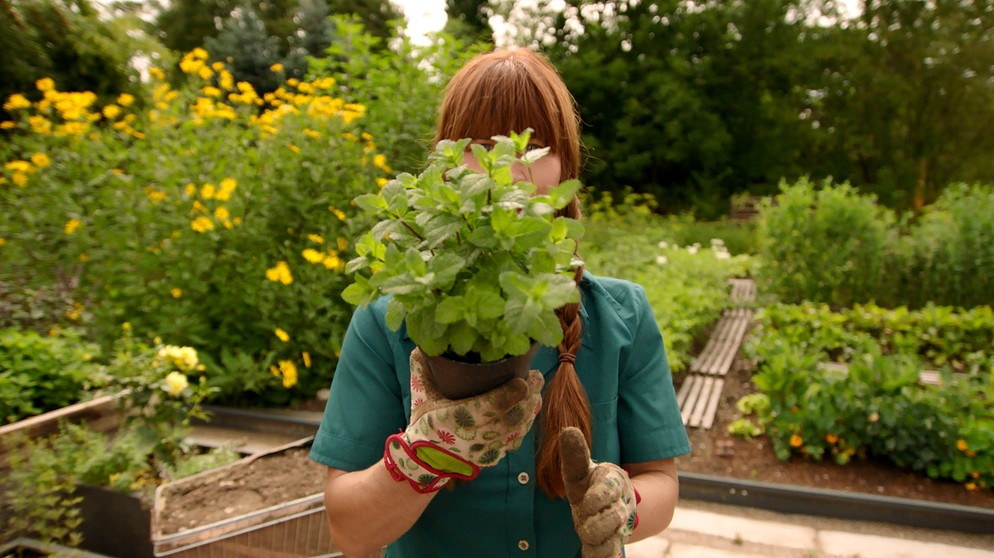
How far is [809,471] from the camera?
3.45 metres

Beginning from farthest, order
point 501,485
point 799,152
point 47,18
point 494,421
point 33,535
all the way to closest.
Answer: point 799,152
point 47,18
point 33,535
point 501,485
point 494,421

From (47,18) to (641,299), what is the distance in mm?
7204

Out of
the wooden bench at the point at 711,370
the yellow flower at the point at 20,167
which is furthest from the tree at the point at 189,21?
the wooden bench at the point at 711,370

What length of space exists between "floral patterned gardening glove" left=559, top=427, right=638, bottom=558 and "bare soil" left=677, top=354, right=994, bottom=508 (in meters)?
2.74

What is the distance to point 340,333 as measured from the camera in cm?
395

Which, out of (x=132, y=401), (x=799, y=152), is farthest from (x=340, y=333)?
(x=799, y=152)

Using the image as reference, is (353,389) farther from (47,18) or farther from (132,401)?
(47,18)

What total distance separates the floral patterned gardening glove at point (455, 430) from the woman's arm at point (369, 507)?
1.6 inches

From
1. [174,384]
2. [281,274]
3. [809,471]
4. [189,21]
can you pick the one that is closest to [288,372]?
[281,274]

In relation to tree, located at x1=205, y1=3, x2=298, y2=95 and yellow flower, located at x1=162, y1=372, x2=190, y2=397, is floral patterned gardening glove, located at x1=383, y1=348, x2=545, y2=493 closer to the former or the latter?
yellow flower, located at x1=162, y1=372, x2=190, y2=397

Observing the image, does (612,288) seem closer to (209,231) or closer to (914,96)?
(209,231)

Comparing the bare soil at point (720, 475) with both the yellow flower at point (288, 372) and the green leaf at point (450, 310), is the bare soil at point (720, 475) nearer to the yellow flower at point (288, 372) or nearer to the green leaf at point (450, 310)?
the yellow flower at point (288, 372)

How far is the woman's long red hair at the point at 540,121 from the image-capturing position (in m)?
1.16

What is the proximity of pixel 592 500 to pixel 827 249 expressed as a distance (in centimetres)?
651
